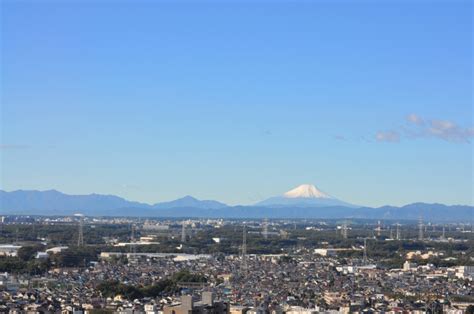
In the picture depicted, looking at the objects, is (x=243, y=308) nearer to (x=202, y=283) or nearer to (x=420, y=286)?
(x=202, y=283)

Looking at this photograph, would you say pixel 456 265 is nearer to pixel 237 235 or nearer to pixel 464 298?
pixel 464 298

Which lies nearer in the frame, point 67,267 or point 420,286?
point 420,286

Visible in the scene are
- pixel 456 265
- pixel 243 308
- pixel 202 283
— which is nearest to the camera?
pixel 243 308

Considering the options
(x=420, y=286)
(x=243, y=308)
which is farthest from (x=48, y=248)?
(x=243, y=308)

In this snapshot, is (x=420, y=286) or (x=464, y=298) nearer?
(x=464, y=298)

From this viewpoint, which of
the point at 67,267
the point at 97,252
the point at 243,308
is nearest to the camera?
the point at 243,308

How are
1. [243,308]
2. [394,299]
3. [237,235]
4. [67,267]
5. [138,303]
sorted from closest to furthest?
[243,308], [138,303], [394,299], [67,267], [237,235]

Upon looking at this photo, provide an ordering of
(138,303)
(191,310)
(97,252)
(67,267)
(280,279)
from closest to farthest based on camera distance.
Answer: (191,310)
(138,303)
(280,279)
(67,267)
(97,252)

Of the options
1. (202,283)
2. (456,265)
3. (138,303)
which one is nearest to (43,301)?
(138,303)
